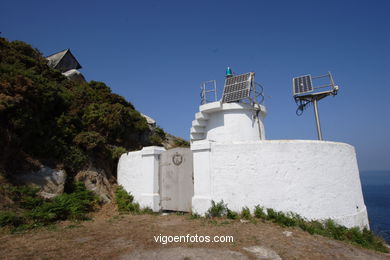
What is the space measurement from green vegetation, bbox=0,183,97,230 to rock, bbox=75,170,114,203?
3.54 feet

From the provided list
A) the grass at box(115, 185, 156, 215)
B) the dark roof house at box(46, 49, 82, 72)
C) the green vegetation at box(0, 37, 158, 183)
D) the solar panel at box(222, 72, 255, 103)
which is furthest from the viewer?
the dark roof house at box(46, 49, 82, 72)

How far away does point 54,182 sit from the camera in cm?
907

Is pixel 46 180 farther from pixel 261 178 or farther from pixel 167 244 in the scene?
pixel 261 178

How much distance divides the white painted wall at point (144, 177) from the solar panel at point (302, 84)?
8.54m

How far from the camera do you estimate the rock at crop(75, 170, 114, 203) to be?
33.4ft

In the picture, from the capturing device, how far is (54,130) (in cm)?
1023

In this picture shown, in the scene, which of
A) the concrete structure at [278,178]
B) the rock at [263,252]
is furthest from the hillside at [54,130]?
the rock at [263,252]

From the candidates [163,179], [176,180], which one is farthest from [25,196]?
[176,180]

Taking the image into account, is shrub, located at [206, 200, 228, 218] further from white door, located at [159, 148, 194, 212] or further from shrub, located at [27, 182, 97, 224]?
shrub, located at [27, 182, 97, 224]

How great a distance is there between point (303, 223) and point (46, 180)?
975 centimetres

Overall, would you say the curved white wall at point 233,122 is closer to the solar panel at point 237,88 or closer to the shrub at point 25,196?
the solar panel at point 237,88

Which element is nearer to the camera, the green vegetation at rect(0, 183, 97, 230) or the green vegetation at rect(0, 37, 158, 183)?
the green vegetation at rect(0, 183, 97, 230)

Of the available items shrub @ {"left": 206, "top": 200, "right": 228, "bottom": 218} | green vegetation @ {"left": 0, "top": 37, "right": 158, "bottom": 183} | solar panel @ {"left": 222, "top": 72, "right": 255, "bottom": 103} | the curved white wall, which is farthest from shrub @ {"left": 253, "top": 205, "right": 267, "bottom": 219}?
green vegetation @ {"left": 0, "top": 37, "right": 158, "bottom": 183}

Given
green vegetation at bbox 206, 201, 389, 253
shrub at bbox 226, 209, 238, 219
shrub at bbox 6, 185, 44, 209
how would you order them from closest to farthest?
green vegetation at bbox 206, 201, 389, 253 < shrub at bbox 6, 185, 44, 209 < shrub at bbox 226, 209, 238, 219
